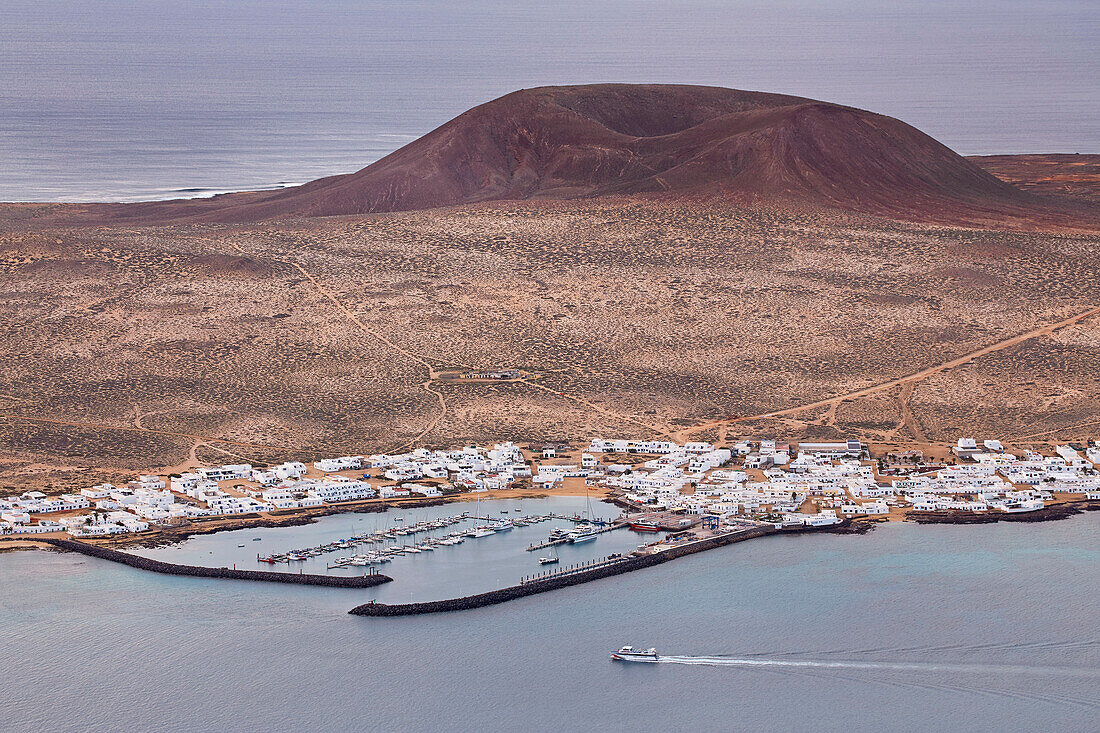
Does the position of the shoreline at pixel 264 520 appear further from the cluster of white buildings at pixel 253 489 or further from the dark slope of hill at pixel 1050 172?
the dark slope of hill at pixel 1050 172

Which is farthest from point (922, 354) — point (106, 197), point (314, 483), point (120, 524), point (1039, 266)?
point (106, 197)

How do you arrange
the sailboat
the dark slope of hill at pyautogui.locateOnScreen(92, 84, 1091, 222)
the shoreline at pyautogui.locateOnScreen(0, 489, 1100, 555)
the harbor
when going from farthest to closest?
the dark slope of hill at pyautogui.locateOnScreen(92, 84, 1091, 222), the shoreline at pyautogui.locateOnScreen(0, 489, 1100, 555), the sailboat, the harbor

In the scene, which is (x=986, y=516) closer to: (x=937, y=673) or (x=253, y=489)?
(x=937, y=673)

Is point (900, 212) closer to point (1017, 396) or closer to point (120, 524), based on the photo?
point (1017, 396)

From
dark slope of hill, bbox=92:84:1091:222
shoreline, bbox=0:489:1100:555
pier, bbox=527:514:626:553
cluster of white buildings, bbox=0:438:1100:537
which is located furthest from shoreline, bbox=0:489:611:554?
dark slope of hill, bbox=92:84:1091:222

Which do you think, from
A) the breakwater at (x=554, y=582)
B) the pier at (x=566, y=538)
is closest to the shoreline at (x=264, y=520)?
the pier at (x=566, y=538)

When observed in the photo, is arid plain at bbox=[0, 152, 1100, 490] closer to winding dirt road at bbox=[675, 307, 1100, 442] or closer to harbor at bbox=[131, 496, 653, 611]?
winding dirt road at bbox=[675, 307, 1100, 442]
